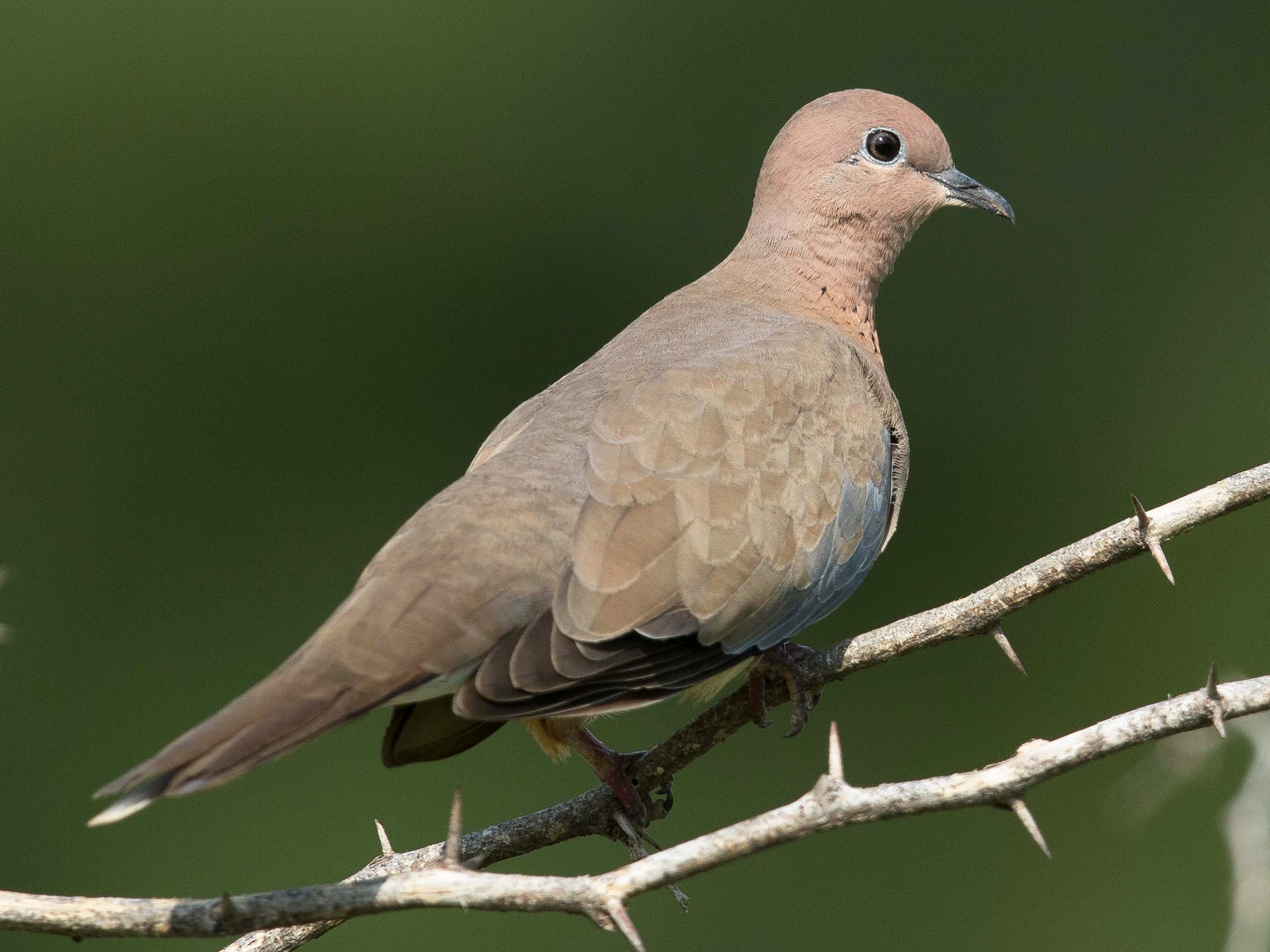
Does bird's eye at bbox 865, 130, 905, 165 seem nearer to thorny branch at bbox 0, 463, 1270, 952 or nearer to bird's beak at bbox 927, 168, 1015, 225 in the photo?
bird's beak at bbox 927, 168, 1015, 225

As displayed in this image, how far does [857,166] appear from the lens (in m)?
4.07

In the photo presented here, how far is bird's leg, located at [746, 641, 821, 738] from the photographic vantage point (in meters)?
3.05

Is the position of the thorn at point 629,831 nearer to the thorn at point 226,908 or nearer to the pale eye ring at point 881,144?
the thorn at point 226,908

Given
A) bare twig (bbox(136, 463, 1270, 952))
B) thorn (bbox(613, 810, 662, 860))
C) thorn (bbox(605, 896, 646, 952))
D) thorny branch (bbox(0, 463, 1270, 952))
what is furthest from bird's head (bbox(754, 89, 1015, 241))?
thorn (bbox(605, 896, 646, 952))

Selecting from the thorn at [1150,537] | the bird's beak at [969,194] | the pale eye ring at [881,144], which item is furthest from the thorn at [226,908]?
the bird's beak at [969,194]

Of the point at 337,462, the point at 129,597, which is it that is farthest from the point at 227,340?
the point at 129,597

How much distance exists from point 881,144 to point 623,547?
1640 mm

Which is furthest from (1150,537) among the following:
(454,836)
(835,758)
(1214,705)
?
(454,836)

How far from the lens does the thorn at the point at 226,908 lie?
200 cm

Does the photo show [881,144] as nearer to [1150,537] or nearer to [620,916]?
[1150,537]

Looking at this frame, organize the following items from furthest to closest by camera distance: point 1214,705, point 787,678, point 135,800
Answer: point 787,678 < point 135,800 < point 1214,705

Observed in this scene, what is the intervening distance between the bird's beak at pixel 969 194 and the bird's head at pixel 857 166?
0.06 feet

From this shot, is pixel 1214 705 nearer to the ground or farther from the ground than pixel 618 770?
farther from the ground

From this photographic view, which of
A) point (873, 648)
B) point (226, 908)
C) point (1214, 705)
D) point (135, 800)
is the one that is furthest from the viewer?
point (873, 648)
